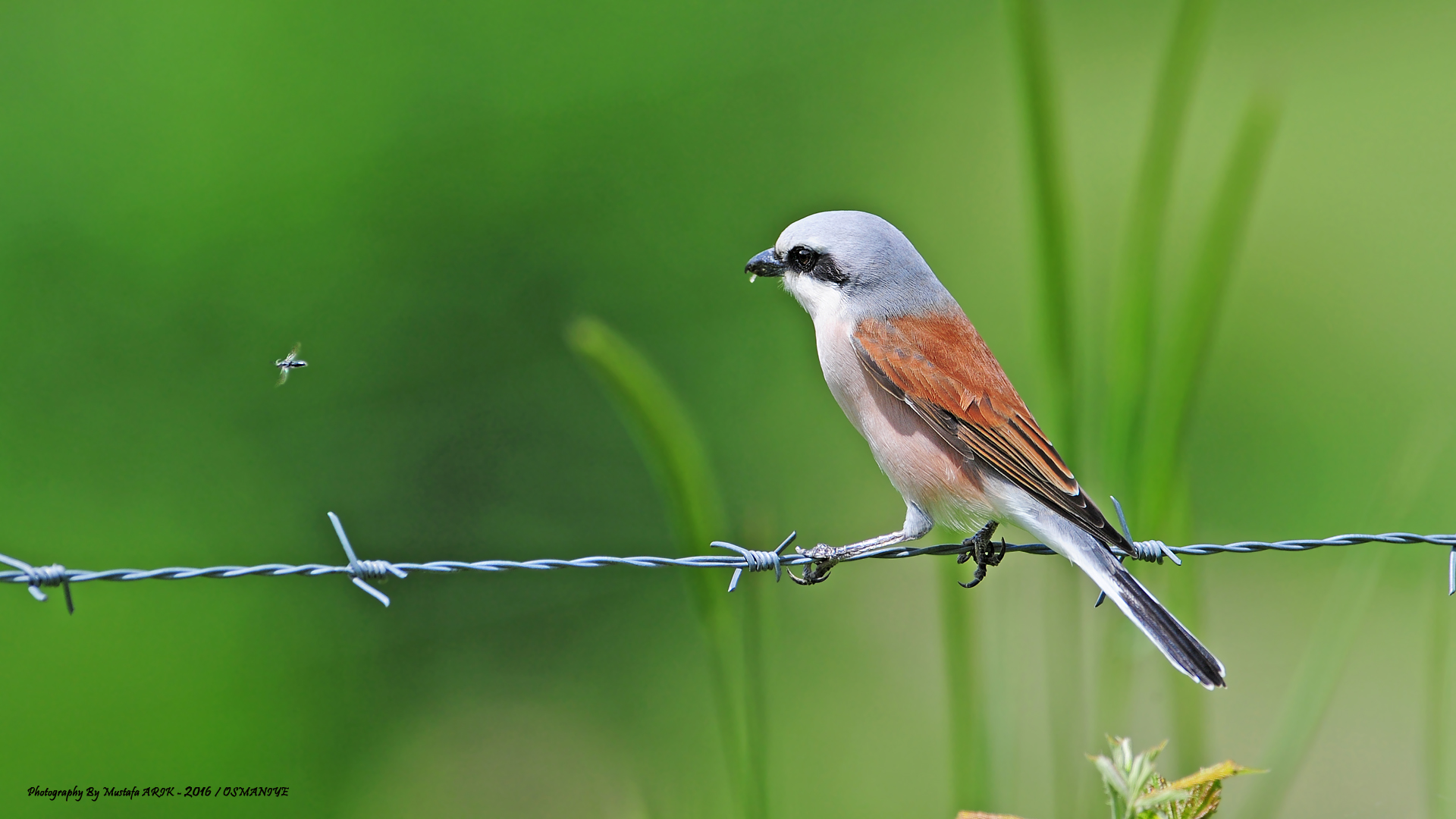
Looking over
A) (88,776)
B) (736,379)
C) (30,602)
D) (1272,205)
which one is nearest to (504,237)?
(736,379)

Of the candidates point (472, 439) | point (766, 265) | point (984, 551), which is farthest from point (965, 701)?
point (472, 439)

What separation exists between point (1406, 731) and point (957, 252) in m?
3.62

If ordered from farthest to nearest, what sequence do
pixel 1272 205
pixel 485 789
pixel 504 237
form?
pixel 1272 205 → pixel 504 237 → pixel 485 789

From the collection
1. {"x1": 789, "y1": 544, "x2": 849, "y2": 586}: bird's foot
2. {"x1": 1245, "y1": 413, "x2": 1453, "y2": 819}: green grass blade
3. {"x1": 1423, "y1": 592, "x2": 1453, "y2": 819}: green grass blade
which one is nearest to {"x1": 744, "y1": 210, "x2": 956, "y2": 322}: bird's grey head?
{"x1": 789, "y1": 544, "x2": 849, "y2": 586}: bird's foot

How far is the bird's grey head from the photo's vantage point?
276 centimetres

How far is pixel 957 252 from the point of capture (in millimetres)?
7074

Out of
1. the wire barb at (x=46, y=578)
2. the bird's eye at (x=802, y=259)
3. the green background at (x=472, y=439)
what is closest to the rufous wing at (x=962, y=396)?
the bird's eye at (x=802, y=259)

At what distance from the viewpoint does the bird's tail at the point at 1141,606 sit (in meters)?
2.09

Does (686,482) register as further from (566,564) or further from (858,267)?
(858,267)

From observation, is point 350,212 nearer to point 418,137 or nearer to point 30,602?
point 418,137

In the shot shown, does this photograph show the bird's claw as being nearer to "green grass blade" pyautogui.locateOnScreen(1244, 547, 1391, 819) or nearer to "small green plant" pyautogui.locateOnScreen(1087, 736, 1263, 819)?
"green grass blade" pyautogui.locateOnScreen(1244, 547, 1391, 819)

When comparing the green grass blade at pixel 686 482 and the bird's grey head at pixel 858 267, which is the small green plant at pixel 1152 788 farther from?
the bird's grey head at pixel 858 267

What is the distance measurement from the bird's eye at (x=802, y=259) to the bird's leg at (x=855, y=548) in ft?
2.21

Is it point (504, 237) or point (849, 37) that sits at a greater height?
point (849, 37)
